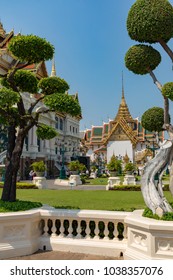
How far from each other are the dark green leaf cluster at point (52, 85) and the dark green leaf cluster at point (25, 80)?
37 centimetres

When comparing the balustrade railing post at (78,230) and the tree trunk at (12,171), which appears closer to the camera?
the balustrade railing post at (78,230)

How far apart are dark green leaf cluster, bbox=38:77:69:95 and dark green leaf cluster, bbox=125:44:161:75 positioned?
194 centimetres

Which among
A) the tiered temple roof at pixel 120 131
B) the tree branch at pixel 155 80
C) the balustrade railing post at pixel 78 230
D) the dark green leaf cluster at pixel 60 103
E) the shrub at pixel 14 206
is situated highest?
the tiered temple roof at pixel 120 131

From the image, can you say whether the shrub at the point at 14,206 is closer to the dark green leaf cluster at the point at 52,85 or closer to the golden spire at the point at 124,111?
the dark green leaf cluster at the point at 52,85

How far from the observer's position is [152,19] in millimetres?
6188

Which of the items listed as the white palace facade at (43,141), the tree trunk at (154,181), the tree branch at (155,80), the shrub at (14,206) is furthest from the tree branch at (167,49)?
the white palace facade at (43,141)

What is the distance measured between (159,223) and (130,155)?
52075 mm

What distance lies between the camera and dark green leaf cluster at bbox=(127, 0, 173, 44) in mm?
A: 6176

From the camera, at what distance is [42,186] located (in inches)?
894

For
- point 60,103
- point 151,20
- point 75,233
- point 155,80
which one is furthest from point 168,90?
point 75,233

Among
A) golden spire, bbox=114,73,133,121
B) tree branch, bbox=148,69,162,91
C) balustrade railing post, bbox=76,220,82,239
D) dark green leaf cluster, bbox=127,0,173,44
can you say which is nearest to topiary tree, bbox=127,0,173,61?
dark green leaf cluster, bbox=127,0,173,44

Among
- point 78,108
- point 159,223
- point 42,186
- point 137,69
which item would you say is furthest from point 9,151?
point 42,186

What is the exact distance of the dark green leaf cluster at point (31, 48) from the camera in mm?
6770
